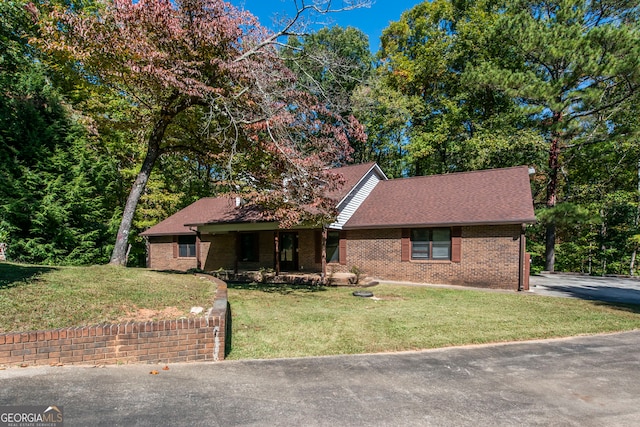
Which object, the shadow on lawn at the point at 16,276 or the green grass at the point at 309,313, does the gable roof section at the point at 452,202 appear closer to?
the green grass at the point at 309,313

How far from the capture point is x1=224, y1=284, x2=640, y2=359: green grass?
6.16m

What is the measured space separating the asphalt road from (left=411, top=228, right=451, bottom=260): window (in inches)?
342

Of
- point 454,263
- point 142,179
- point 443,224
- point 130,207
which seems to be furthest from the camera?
point 454,263

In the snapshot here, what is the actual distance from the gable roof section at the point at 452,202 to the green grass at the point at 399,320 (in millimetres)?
3130

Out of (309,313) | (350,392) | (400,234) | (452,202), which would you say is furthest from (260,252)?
(350,392)

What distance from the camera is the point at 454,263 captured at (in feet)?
45.3

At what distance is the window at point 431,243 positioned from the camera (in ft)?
A: 46.4

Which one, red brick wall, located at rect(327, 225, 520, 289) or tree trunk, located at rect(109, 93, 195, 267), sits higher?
tree trunk, located at rect(109, 93, 195, 267)

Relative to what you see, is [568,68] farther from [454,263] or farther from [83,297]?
[83,297]

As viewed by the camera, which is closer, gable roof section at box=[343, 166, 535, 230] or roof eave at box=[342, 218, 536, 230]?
roof eave at box=[342, 218, 536, 230]

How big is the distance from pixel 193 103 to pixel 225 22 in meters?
2.58

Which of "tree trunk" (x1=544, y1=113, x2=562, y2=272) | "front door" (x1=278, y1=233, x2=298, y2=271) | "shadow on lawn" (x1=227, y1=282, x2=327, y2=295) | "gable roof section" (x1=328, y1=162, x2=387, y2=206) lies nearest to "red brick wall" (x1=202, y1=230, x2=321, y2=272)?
"front door" (x1=278, y1=233, x2=298, y2=271)

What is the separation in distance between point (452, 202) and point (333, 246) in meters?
5.65

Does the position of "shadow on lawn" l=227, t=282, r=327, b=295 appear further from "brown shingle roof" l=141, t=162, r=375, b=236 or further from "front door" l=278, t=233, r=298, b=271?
"brown shingle roof" l=141, t=162, r=375, b=236
